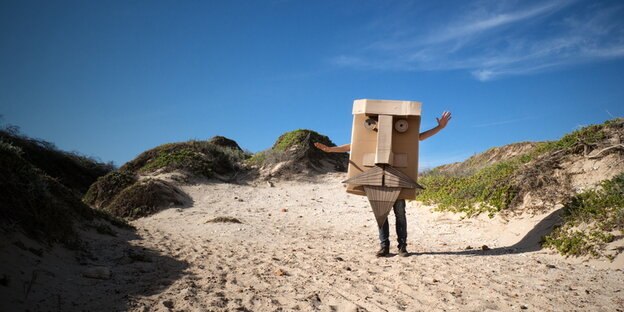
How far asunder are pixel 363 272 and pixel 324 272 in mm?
534

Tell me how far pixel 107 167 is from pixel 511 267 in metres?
19.1

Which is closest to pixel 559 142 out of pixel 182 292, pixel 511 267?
pixel 511 267

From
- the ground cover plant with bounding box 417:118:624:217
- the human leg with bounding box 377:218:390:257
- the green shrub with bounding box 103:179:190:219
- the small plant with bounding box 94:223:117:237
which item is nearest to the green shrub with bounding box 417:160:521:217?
the ground cover plant with bounding box 417:118:624:217

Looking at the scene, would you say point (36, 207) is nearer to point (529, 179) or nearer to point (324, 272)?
point (324, 272)

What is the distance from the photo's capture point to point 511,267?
5492mm

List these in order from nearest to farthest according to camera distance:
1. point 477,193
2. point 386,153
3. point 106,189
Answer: point 386,153, point 477,193, point 106,189

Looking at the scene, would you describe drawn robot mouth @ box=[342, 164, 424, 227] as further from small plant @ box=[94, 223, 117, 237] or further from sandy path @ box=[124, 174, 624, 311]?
small plant @ box=[94, 223, 117, 237]

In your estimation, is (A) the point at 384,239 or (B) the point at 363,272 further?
(A) the point at 384,239

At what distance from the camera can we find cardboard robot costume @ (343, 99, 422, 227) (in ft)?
18.6

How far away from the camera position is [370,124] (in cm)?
597

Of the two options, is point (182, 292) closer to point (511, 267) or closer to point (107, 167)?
point (511, 267)

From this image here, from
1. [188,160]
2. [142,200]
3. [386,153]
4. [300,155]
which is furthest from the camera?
[300,155]

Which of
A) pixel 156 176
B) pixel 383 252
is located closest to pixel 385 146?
pixel 383 252

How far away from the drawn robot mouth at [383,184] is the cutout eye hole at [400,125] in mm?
619
